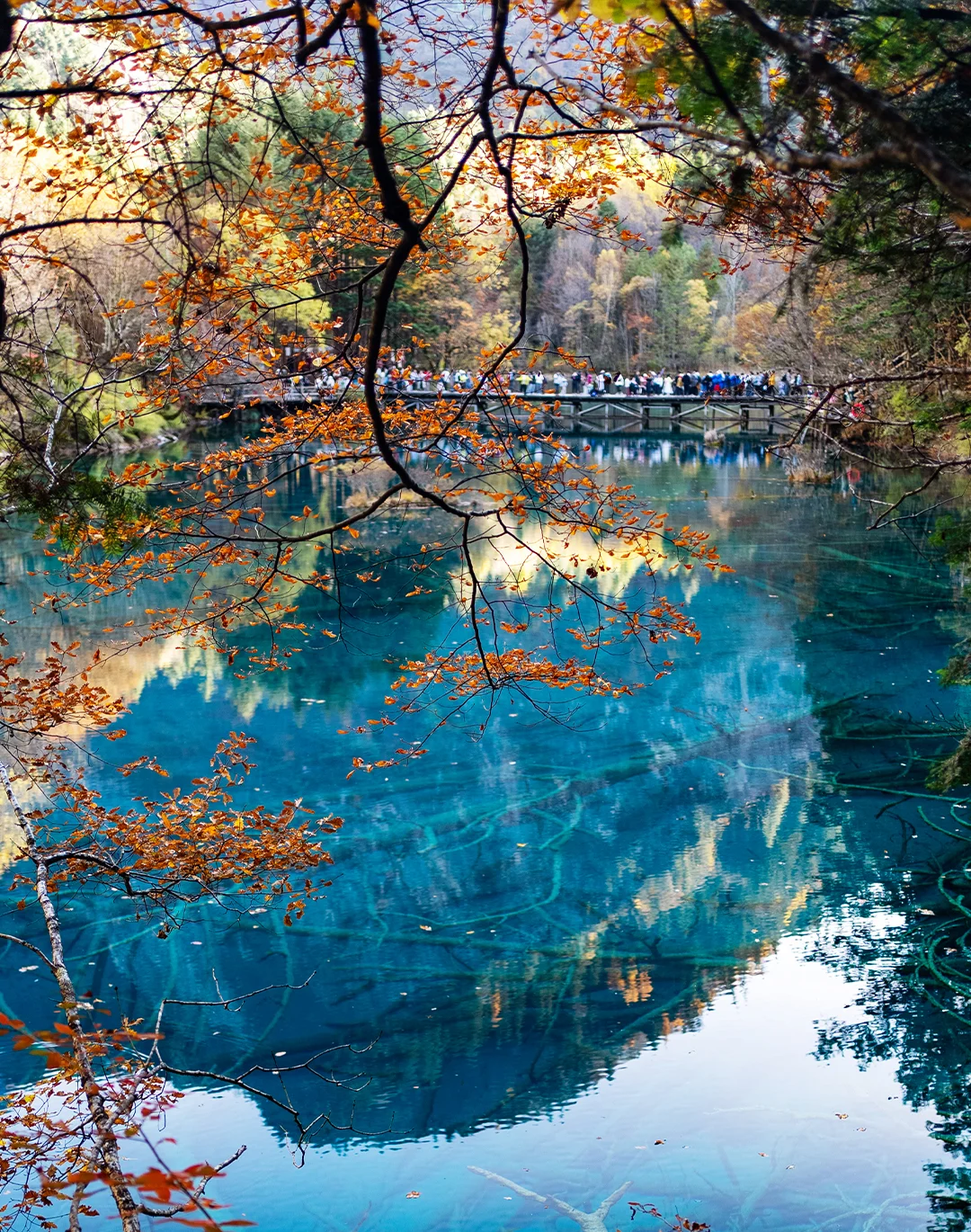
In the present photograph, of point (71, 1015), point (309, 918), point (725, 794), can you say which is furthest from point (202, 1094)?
point (725, 794)

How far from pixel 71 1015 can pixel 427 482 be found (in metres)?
19.4

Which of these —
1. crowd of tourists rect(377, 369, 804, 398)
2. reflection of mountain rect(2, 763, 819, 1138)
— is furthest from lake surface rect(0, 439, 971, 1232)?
crowd of tourists rect(377, 369, 804, 398)

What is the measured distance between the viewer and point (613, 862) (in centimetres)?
814

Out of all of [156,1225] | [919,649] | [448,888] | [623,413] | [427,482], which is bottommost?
[156,1225]

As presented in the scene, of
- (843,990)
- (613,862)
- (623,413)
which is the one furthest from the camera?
(623,413)

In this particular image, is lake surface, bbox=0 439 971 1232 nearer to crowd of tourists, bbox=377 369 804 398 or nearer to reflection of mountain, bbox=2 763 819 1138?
reflection of mountain, bbox=2 763 819 1138

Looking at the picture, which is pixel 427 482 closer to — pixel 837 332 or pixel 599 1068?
pixel 837 332

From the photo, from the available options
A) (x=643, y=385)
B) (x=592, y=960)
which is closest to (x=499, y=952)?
(x=592, y=960)

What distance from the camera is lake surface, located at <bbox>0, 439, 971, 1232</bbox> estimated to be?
5.25m

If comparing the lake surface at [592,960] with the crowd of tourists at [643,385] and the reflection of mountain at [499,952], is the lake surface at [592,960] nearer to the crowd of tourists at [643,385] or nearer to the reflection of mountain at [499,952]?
the reflection of mountain at [499,952]

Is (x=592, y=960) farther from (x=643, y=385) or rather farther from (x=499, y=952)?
(x=643, y=385)

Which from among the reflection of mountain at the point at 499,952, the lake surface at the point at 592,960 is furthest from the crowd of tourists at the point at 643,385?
the reflection of mountain at the point at 499,952

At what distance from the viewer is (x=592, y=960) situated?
22.7 feet

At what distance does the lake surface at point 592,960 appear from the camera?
5.25 metres
